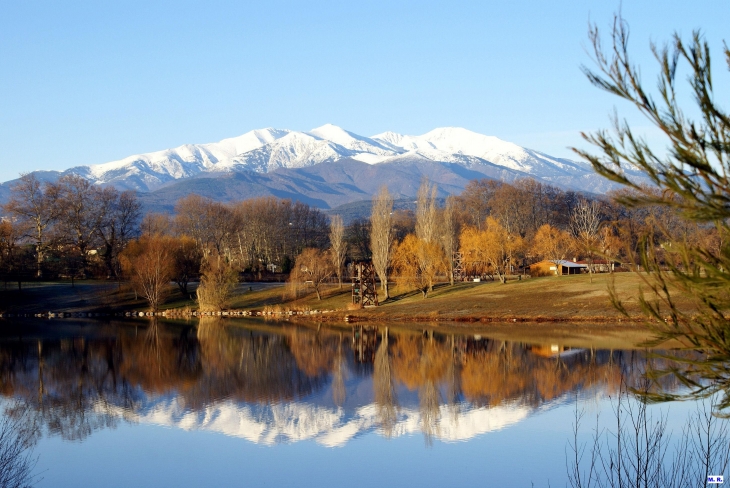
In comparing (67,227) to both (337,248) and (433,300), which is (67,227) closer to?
(337,248)

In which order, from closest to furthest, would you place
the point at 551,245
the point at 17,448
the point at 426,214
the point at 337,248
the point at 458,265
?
the point at 17,448 → the point at 426,214 → the point at 337,248 → the point at 458,265 → the point at 551,245

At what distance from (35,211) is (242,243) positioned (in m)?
23.8

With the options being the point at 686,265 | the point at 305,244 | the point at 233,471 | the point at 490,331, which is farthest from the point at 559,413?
the point at 305,244

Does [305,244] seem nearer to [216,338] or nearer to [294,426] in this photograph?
[216,338]

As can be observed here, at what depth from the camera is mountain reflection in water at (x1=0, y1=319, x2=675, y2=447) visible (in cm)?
2038

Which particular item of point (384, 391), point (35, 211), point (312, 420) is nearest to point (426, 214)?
point (35, 211)

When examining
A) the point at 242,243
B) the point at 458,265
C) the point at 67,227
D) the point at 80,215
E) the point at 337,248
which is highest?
the point at 80,215

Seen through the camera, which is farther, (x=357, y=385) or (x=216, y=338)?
(x=216, y=338)

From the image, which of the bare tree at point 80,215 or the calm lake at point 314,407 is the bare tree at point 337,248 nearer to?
the calm lake at point 314,407

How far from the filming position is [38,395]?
2469 centimetres

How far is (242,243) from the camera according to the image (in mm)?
84125

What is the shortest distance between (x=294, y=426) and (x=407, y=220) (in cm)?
8421

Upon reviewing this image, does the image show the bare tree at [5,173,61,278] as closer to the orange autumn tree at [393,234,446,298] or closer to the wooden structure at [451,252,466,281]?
the orange autumn tree at [393,234,446,298]

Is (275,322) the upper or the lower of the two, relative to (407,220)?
lower
